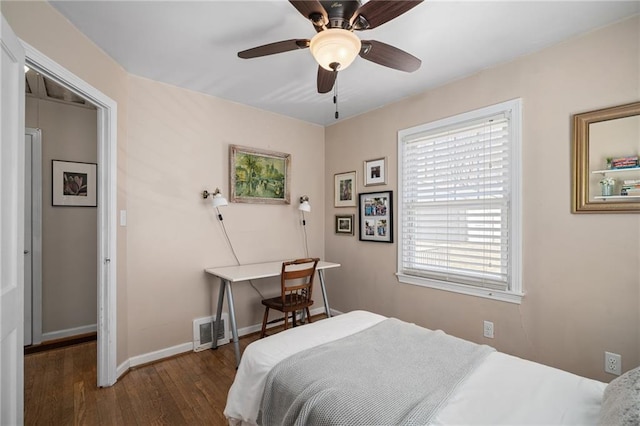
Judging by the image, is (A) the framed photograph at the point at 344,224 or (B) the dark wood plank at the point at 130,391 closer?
(B) the dark wood plank at the point at 130,391

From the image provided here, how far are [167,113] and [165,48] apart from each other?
2.33ft

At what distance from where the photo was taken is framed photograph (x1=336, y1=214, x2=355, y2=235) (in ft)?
12.1

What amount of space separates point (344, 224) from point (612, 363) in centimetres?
251

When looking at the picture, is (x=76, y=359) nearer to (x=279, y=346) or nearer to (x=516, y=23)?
(x=279, y=346)

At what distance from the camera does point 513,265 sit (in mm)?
2328

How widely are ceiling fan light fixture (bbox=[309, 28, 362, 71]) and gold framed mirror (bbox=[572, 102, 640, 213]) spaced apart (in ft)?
5.37

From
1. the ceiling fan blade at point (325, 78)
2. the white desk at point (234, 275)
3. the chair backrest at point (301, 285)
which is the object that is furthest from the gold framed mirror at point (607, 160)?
the white desk at point (234, 275)

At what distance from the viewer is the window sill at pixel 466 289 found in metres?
2.35

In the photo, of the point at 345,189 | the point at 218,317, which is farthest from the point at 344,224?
the point at 218,317

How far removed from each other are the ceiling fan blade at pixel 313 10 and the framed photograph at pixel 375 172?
1.97m

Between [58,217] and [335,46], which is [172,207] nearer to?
[58,217]

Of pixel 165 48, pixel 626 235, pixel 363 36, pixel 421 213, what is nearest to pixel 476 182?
pixel 421 213

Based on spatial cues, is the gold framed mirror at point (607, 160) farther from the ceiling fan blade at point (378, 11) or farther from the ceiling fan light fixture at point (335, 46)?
the ceiling fan light fixture at point (335, 46)

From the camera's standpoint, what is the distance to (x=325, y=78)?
1.93 meters
